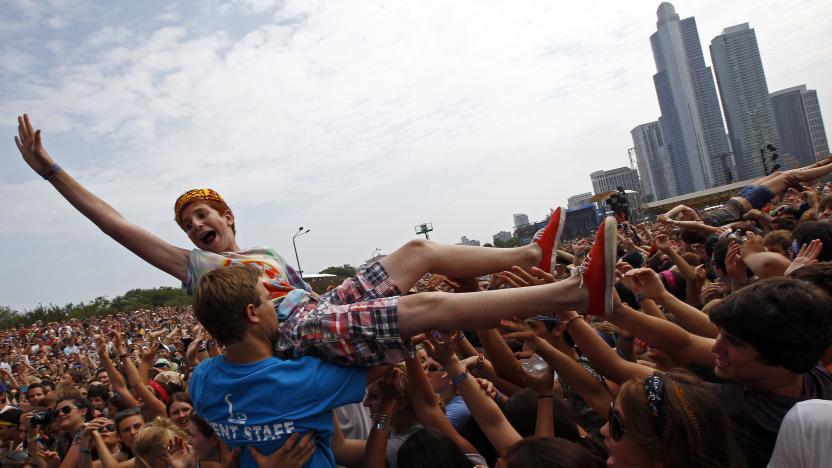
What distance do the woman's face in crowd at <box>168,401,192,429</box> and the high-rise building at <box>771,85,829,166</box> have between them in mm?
136448

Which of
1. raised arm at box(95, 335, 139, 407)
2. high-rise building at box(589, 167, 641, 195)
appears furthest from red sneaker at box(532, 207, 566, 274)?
high-rise building at box(589, 167, 641, 195)

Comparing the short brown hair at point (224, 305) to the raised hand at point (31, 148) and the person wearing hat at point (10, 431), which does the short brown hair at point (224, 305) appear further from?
the person wearing hat at point (10, 431)

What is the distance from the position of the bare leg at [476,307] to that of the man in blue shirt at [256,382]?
0.40 m

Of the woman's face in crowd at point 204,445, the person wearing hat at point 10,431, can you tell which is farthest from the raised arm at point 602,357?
the person wearing hat at point 10,431

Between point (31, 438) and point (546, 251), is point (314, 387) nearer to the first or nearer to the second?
point (546, 251)

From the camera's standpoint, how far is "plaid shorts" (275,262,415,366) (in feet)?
8.05

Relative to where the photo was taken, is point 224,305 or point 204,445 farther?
point 204,445

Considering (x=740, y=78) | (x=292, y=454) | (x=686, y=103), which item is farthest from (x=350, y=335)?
(x=686, y=103)

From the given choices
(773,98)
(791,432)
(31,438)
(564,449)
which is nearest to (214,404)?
(564,449)

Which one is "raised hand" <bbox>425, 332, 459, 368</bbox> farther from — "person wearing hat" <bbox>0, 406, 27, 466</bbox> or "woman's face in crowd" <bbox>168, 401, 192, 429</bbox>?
"person wearing hat" <bbox>0, 406, 27, 466</bbox>

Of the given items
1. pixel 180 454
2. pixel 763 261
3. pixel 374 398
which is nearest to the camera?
pixel 374 398

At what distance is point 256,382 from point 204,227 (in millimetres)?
1486

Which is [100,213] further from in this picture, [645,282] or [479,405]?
[645,282]

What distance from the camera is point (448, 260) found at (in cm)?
309
